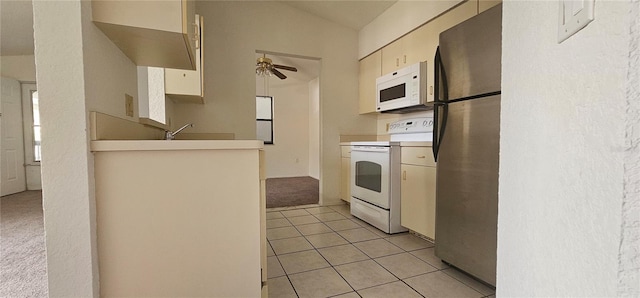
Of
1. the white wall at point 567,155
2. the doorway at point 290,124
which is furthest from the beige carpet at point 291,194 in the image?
the white wall at point 567,155

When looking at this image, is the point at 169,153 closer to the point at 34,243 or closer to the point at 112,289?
the point at 112,289

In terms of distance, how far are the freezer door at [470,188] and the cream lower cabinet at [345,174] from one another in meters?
1.59

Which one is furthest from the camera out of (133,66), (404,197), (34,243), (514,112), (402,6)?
(402,6)

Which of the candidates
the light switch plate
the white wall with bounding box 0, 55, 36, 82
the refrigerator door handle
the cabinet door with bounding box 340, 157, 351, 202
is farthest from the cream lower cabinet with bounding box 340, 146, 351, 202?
the white wall with bounding box 0, 55, 36, 82

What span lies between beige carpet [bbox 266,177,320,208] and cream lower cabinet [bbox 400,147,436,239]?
1.62m

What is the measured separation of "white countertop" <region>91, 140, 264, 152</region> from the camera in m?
1.02

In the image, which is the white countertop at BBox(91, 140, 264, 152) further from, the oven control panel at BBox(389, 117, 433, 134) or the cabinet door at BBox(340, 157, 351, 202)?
the cabinet door at BBox(340, 157, 351, 202)

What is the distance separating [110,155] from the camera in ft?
3.40

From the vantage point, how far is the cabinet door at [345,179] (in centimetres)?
345

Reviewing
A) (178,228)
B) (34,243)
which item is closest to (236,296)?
(178,228)

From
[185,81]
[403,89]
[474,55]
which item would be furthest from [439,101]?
[185,81]

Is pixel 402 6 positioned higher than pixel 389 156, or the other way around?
pixel 402 6

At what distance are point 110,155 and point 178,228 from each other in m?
0.37

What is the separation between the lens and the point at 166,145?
1.07 m
